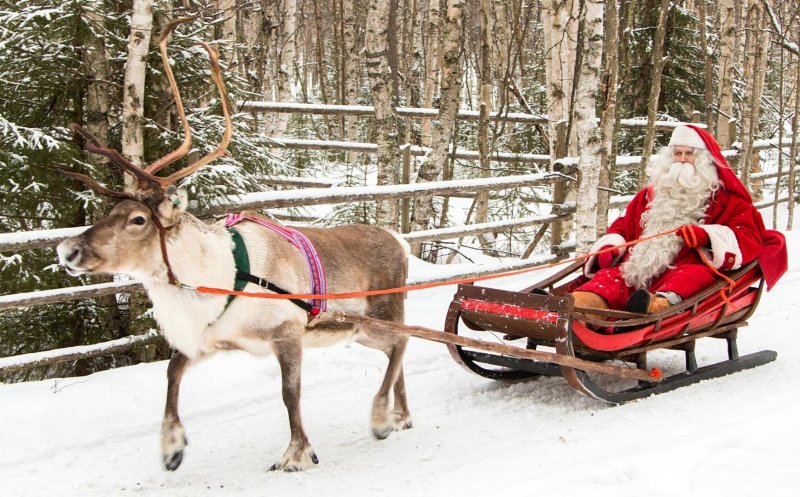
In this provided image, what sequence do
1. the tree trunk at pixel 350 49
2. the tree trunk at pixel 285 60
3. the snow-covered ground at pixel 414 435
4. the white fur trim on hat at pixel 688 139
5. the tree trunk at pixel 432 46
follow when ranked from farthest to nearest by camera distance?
the tree trunk at pixel 350 49 < the tree trunk at pixel 432 46 < the tree trunk at pixel 285 60 < the white fur trim on hat at pixel 688 139 < the snow-covered ground at pixel 414 435

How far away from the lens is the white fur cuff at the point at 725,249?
4488 millimetres

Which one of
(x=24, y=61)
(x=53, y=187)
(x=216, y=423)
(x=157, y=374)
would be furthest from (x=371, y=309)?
(x=24, y=61)

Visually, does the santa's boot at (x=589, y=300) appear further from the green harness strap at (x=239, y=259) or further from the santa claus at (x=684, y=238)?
the green harness strap at (x=239, y=259)

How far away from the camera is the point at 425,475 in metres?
3.57

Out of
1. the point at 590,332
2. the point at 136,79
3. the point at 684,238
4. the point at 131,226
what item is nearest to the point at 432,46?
the point at 136,79

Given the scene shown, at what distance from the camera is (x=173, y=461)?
366 cm

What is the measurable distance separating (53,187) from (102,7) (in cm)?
146

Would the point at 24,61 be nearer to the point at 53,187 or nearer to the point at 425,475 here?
the point at 53,187

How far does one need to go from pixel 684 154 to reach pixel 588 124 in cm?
249

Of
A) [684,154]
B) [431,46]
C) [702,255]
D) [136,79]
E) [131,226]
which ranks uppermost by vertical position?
[431,46]

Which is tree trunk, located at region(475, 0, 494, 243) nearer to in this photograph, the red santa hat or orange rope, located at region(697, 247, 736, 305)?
the red santa hat

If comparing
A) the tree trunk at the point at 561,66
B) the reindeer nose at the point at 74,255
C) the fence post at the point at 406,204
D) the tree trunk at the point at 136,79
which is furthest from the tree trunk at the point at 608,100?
the reindeer nose at the point at 74,255

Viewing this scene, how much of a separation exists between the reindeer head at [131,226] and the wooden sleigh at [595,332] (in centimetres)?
162

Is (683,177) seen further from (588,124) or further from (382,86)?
(382,86)
